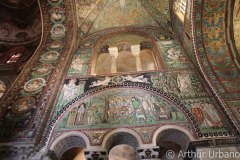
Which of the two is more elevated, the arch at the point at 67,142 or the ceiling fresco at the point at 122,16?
the ceiling fresco at the point at 122,16

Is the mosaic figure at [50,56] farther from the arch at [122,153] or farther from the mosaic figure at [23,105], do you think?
the arch at [122,153]

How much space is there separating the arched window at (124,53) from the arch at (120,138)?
3742 millimetres

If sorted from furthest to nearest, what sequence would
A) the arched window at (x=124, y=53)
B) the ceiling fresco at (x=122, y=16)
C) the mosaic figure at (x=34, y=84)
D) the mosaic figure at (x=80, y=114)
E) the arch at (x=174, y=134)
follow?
1. the ceiling fresco at (x=122, y=16)
2. the arched window at (x=124, y=53)
3. the mosaic figure at (x=34, y=84)
4. the mosaic figure at (x=80, y=114)
5. the arch at (x=174, y=134)

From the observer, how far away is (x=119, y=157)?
8.77 meters

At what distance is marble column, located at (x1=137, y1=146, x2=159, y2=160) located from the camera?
482 cm

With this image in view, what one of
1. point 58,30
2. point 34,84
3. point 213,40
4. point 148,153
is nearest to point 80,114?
point 34,84

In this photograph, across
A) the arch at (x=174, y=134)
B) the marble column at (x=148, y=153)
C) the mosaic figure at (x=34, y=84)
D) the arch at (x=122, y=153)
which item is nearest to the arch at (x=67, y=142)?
the marble column at (x=148, y=153)

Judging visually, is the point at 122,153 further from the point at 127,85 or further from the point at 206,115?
the point at 206,115

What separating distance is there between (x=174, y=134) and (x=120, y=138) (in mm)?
1440

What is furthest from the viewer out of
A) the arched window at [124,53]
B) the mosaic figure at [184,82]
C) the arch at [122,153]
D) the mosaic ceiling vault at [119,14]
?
the mosaic ceiling vault at [119,14]

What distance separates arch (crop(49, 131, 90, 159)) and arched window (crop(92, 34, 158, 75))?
145 inches

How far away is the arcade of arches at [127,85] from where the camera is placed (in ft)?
17.0

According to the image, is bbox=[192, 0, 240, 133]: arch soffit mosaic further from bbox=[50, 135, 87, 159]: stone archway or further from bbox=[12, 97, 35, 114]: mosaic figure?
bbox=[12, 97, 35, 114]: mosaic figure

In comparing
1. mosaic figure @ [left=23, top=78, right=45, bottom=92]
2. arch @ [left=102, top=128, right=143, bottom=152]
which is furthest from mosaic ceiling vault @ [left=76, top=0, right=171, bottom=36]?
arch @ [left=102, top=128, right=143, bottom=152]
